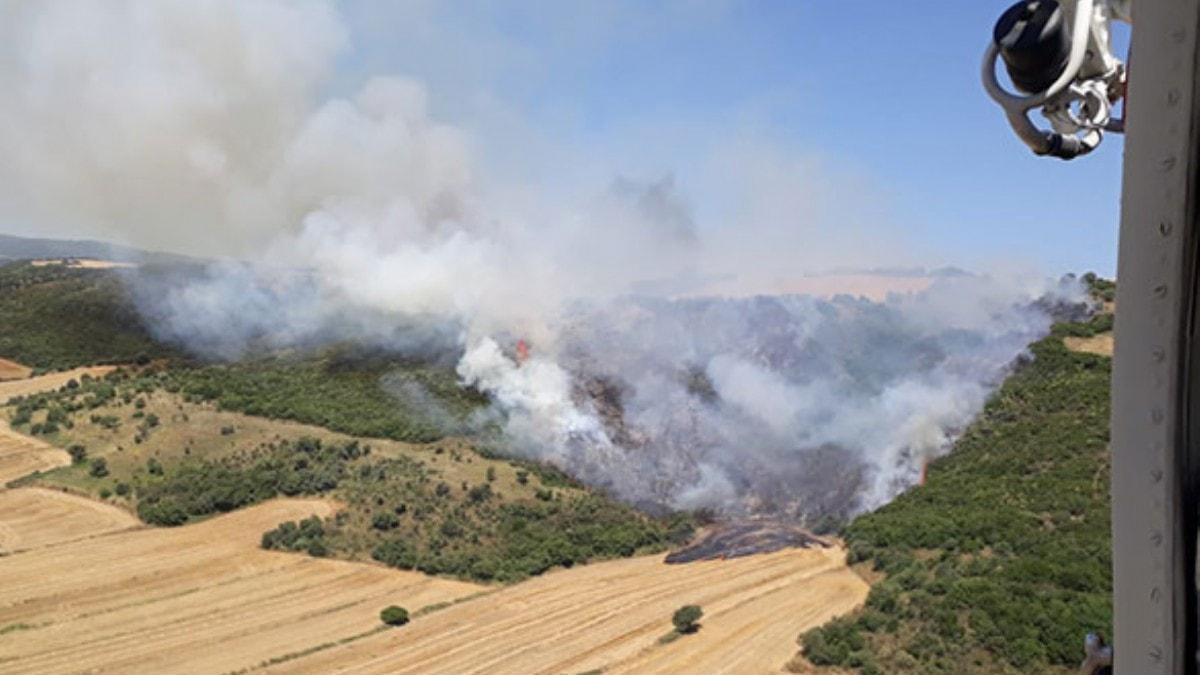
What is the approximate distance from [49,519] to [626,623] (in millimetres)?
25258

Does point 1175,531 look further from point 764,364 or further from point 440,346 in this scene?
point 440,346

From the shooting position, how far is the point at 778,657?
23.7 metres

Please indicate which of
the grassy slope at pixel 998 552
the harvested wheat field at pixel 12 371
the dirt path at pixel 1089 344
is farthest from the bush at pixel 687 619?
the harvested wheat field at pixel 12 371

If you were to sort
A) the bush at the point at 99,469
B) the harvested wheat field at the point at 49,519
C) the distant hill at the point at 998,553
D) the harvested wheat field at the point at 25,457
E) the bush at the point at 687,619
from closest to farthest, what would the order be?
the distant hill at the point at 998,553 < the bush at the point at 687,619 < the harvested wheat field at the point at 49,519 < the bush at the point at 99,469 < the harvested wheat field at the point at 25,457

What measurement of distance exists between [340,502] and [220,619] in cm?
1199

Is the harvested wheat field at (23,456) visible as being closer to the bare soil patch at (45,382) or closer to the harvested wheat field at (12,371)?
the bare soil patch at (45,382)

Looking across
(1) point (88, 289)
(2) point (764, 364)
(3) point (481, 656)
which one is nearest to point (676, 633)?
(3) point (481, 656)

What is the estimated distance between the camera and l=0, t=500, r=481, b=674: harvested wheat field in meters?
24.6

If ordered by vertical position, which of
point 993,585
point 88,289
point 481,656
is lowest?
point 481,656

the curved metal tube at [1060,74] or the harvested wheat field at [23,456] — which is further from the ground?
the curved metal tube at [1060,74]

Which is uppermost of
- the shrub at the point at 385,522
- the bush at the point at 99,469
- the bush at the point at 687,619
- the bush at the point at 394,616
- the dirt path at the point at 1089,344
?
the dirt path at the point at 1089,344

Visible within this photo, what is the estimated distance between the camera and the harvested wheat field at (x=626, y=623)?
2412 centimetres

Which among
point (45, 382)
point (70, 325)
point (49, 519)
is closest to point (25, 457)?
point (49, 519)

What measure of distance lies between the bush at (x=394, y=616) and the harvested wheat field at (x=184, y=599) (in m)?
0.39
